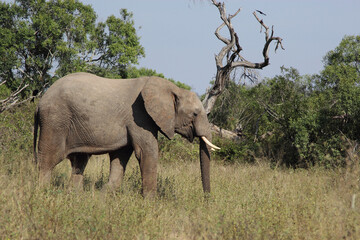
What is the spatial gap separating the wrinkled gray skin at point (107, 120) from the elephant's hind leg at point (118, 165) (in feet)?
1.55

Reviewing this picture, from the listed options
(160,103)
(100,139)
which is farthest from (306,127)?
(100,139)

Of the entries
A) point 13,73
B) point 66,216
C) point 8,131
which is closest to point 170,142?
point 8,131

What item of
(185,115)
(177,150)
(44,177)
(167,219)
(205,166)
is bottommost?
(167,219)

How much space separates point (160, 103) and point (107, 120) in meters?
0.92

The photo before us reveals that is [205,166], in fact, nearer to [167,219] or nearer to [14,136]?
[167,219]

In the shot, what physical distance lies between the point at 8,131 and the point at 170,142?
15.3ft

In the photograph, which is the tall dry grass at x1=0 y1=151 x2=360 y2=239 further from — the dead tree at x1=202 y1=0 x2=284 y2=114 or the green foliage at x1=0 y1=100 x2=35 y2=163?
the dead tree at x1=202 y1=0 x2=284 y2=114

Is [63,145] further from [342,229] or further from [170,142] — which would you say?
[170,142]

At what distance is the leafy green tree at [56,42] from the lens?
1199 inches

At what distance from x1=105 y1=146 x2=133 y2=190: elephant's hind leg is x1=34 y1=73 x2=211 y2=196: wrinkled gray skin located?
473mm

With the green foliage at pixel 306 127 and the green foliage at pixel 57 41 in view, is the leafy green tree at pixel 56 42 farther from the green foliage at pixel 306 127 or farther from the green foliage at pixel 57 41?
the green foliage at pixel 306 127

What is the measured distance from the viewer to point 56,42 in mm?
31094

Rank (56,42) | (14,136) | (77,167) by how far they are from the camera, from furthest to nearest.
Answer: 1. (56,42)
2. (14,136)
3. (77,167)

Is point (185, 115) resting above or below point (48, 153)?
above
